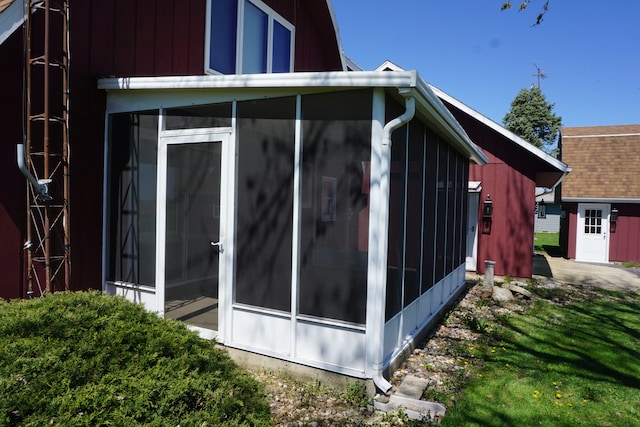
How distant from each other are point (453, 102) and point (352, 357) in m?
9.60

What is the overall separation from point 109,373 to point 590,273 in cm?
1322

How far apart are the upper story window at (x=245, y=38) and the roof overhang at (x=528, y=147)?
443 centimetres

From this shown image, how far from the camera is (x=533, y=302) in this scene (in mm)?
8172

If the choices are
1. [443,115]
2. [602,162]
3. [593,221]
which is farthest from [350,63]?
[602,162]

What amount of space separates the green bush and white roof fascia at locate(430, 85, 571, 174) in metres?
9.10

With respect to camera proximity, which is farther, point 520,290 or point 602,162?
point 602,162

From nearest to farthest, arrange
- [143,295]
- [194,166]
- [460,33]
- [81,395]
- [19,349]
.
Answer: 1. [81,395]
2. [19,349]
3. [194,166]
4. [143,295]
5. [460,33]

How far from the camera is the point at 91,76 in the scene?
488 cm

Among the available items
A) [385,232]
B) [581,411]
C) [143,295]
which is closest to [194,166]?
[143,295]

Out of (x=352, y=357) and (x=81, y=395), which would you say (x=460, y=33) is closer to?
(x=352, y=357)

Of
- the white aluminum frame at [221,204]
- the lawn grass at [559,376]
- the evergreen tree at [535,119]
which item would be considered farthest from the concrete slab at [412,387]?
the evergreen tree at [535,119]

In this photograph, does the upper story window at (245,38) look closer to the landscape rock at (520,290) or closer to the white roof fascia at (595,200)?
the landscape rock at (520,290)

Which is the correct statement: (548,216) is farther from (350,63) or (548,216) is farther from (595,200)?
(350,63)

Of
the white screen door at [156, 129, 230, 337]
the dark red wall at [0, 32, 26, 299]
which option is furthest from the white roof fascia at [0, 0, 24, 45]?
the white screen door at [156, 129, 230, 337]
